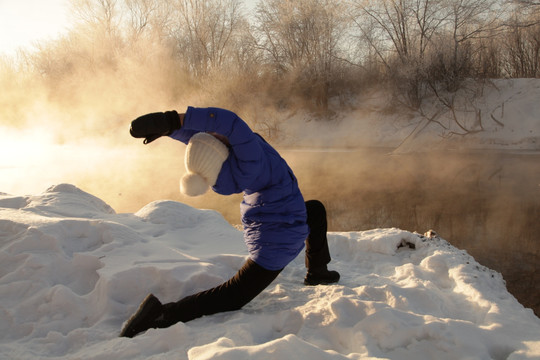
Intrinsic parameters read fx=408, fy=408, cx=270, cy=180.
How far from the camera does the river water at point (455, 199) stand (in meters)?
3.48

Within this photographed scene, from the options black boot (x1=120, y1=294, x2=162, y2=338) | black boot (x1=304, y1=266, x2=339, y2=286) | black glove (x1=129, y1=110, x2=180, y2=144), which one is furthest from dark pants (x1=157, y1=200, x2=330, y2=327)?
black glove (x1=129, y1=110, x2=180, y2=144)

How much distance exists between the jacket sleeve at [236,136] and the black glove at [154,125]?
5cm

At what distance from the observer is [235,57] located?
1703 centimetres

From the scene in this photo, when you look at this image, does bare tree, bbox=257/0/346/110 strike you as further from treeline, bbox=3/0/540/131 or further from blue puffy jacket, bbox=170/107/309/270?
blue puffy jacket, bbox=170/107/309/270

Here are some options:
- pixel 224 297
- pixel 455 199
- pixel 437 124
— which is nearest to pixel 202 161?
pixel 224 297

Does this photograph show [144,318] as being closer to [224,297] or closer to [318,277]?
[224,297]

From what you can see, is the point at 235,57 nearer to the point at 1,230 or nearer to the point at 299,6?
the point at 299,6

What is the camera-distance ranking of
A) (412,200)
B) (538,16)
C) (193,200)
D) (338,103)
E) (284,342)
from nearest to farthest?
(284,342)
(412,200)
(193,200)
(538,16)
(338,103)

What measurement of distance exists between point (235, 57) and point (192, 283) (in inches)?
629

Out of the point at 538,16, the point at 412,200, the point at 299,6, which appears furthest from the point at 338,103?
the point at 412,200

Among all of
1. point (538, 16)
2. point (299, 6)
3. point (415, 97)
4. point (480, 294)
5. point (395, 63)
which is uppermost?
point (299, 6)

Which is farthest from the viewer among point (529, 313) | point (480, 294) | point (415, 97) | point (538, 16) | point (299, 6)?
point (299, 6)

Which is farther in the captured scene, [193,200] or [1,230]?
[193,200]

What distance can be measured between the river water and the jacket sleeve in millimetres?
2028
